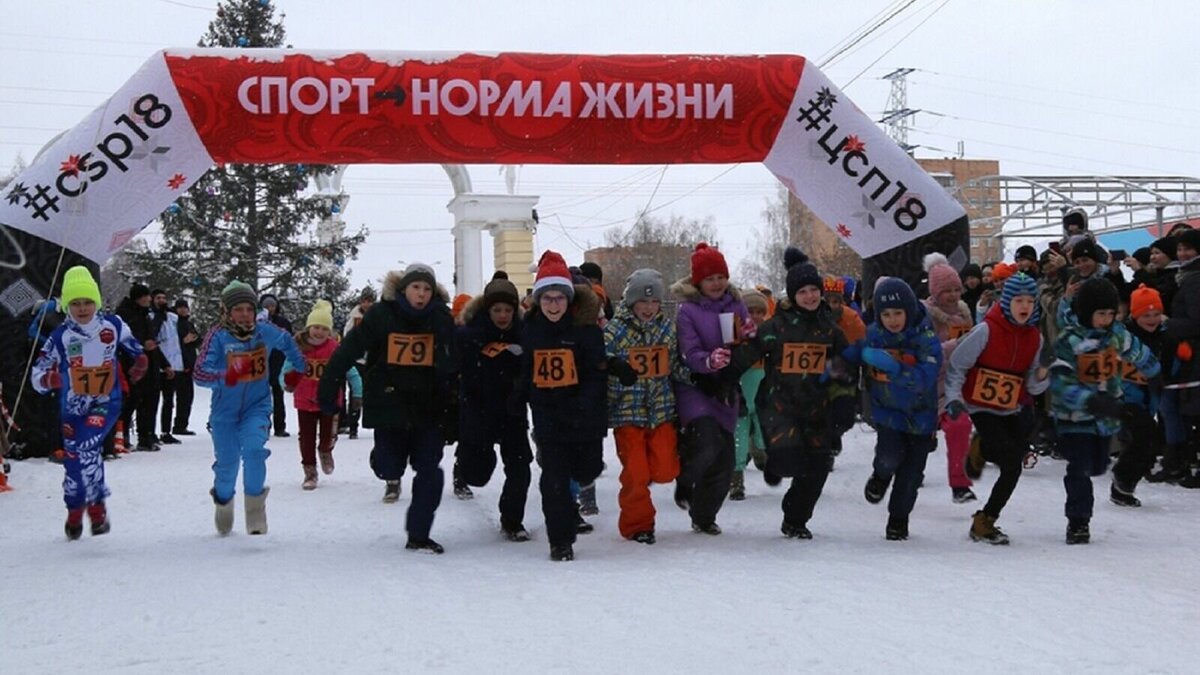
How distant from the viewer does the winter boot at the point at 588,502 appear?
28.8 ft

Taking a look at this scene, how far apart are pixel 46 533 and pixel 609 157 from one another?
623cm

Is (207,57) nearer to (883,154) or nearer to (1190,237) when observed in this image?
(883,154)

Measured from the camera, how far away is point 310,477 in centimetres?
1066

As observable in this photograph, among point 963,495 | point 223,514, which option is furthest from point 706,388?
point 223,514

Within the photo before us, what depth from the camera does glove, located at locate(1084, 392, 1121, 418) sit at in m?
7.21

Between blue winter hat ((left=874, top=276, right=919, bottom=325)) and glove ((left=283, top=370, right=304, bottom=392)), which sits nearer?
blue winter hat ((left=874, top=276, right=919, bottom=325))

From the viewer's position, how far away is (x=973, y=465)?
823 cm

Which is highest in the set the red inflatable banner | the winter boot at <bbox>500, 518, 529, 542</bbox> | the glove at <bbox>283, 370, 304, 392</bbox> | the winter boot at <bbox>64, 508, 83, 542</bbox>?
the red inflatable banner

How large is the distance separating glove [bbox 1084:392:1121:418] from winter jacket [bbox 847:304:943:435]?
893mm

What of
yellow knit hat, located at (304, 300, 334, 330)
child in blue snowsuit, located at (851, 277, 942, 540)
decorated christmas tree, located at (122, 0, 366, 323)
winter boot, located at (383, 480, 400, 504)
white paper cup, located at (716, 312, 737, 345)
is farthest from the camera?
decorated christmas tree, located at (122, 0, 366, 323)

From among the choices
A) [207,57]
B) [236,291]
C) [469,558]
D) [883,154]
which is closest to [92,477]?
[236,291]

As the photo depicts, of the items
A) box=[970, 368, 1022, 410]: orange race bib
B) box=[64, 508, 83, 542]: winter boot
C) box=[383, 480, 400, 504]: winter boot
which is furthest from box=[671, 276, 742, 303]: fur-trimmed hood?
box=[64, 508, 83, 542]: winter boot

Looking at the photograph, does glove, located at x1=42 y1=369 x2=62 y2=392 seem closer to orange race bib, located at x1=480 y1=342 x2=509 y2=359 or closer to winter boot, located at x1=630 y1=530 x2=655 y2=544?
orange race bib, located at x1=480 y1=342 x2=509 y2=359

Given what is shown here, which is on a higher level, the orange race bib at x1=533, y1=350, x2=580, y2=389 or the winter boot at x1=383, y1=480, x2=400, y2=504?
the orange race bib at x1=533, y1=350, x2=580, y2=389
